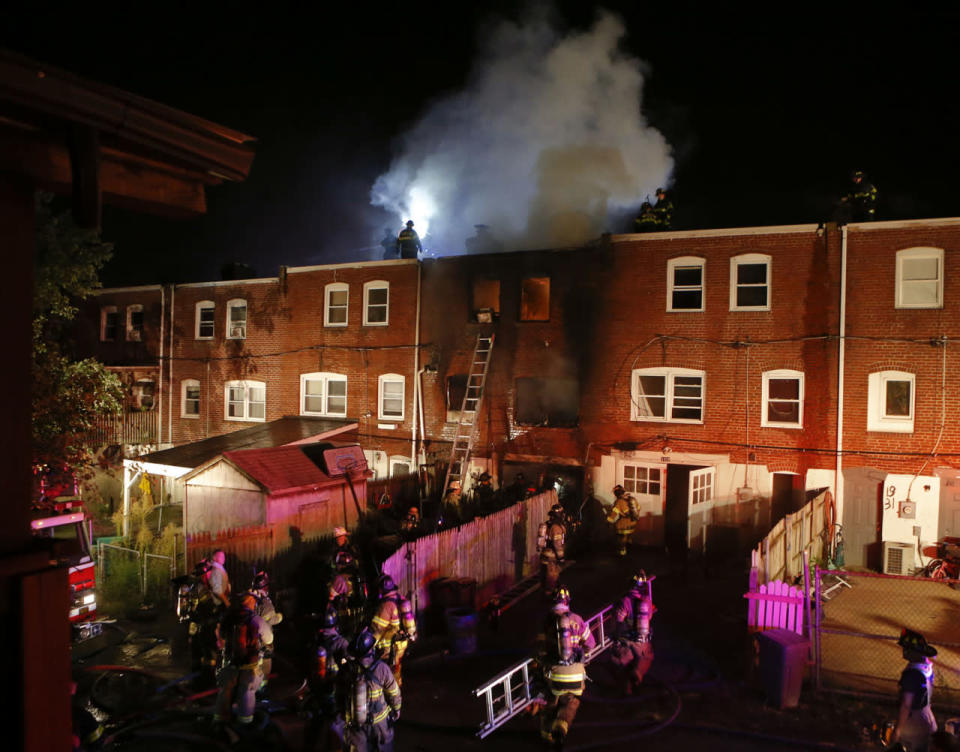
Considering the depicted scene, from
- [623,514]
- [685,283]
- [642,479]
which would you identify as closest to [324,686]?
[623,514]

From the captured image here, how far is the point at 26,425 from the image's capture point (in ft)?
8.76

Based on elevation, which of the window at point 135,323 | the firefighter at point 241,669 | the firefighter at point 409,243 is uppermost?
the firefighter at point 409,243

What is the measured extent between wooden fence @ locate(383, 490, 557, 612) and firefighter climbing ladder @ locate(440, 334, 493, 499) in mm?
4200

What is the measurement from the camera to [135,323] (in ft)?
87.1

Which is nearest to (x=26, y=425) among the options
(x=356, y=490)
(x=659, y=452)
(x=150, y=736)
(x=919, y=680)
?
(x=150, y=736)

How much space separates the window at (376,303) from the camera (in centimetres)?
2139

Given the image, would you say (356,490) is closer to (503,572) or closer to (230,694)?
(503,572)

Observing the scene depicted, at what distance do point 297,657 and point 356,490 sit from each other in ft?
17.6

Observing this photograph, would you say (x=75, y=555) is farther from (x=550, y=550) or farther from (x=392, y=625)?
(x=550, y=550)

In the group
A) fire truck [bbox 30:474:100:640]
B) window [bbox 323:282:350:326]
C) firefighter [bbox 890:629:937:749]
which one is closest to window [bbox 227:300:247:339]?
window [bbox 323:282:350:326]

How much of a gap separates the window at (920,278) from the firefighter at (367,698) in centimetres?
1521

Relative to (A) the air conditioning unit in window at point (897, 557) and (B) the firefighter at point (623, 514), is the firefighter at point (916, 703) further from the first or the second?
(A) the air conditioning unit in window at point (897, 557)

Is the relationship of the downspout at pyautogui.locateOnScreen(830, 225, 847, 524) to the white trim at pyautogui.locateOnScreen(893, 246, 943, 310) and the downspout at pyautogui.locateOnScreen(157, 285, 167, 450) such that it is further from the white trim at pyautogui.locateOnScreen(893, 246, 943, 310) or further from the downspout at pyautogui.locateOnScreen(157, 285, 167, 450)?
the downspout at pyautogui.locateOnScreen(157, 285, 167, 450)

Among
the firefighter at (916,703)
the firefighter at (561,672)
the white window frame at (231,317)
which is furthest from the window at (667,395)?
the white window frame at (231,317)
